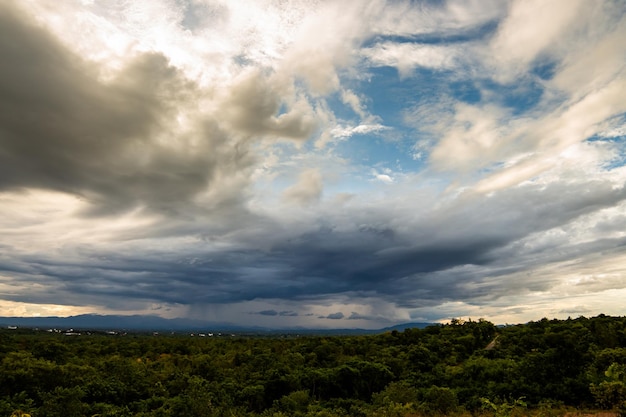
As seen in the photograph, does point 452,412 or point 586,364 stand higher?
point 586,364

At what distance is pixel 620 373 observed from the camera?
1256 inches

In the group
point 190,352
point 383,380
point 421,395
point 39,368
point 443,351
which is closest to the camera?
point 421,395

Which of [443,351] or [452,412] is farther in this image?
[443,351]

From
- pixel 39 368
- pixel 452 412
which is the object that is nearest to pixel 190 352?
pixel 39 368

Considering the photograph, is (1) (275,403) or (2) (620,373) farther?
(1) (275,403)

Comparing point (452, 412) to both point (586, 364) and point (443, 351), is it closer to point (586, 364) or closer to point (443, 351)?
point (586, 364)

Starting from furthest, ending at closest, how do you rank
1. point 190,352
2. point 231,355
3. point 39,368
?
point 190,352
point 231,355
point 39,368

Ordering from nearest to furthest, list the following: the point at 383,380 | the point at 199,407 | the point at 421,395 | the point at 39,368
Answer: the point at 199,407, the point at 421,395, the point at 39,368, the point at 383,380

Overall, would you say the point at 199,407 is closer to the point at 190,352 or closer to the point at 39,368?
the point at 39,368

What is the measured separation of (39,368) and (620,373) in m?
59.5

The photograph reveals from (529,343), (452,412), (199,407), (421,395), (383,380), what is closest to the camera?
(199,407)

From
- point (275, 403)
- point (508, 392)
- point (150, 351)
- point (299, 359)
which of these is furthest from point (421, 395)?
point (150, 351)

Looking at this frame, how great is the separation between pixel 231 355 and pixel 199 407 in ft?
160

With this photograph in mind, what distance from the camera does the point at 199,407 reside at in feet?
101
